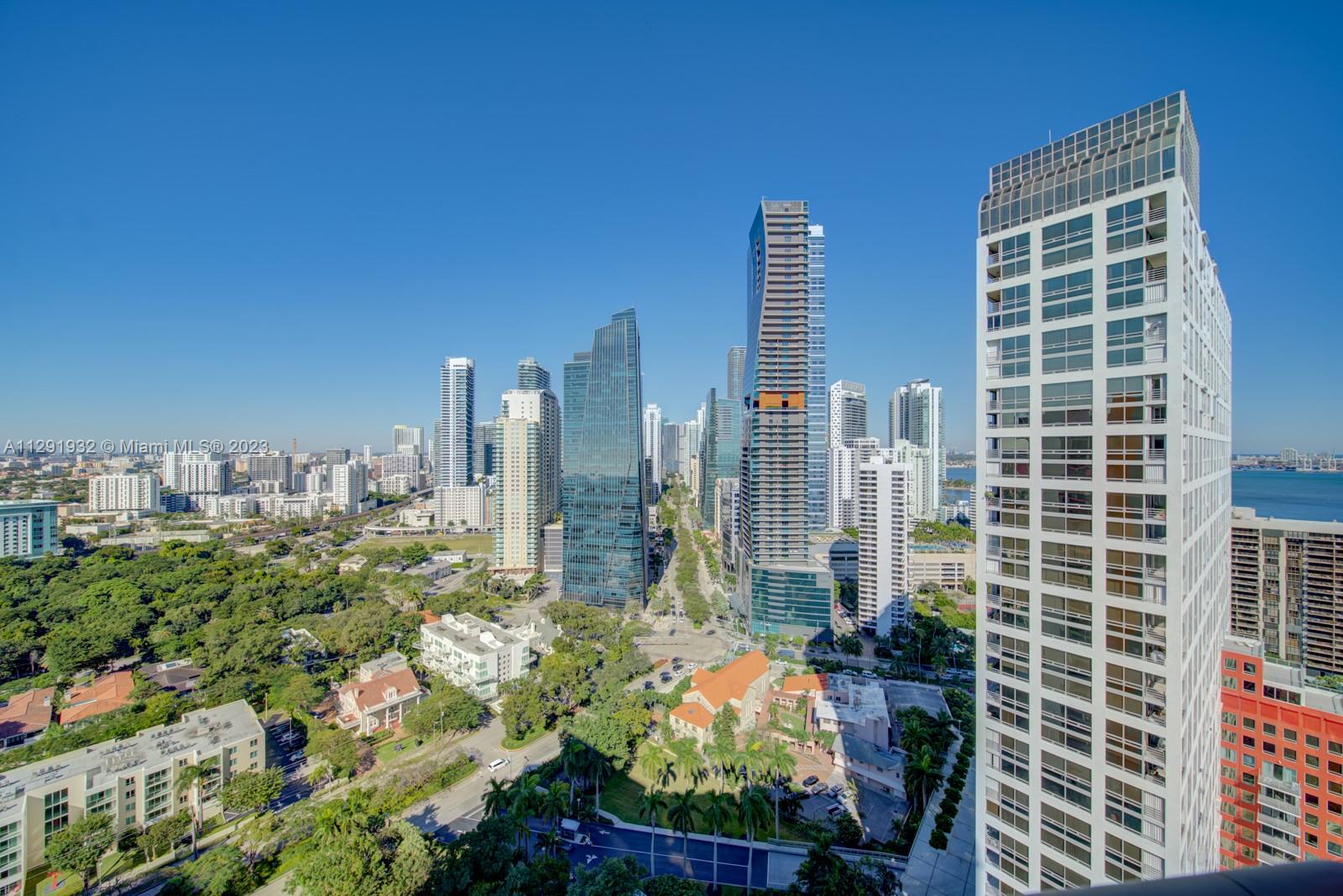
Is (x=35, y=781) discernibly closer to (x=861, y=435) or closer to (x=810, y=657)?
(x=810, y=657)

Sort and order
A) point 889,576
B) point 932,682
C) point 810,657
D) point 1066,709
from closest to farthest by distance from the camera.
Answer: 1. point 1066,709
2. point 932,682
3. point 810,657
4. point 889,576

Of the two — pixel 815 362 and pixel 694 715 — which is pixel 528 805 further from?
pixel 815 362

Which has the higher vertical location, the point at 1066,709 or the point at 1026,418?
the point at 1026,418

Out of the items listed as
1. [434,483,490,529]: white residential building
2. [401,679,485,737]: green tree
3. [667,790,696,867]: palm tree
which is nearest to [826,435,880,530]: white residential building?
[434,483,490,529]: white residential building

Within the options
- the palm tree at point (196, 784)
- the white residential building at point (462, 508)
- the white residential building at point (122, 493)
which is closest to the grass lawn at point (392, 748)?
the palm tree at point (196, 784)

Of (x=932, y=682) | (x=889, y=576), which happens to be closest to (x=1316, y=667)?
(x=932, y=682)

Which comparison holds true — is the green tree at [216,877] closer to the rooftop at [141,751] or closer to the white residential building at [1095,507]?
the rooftop at [141,751]
